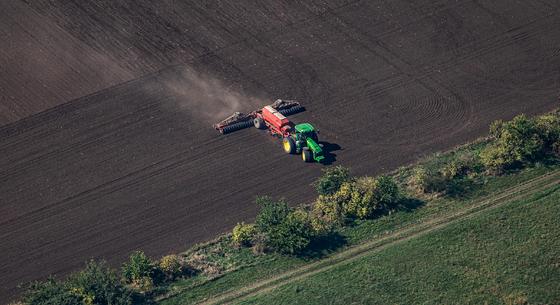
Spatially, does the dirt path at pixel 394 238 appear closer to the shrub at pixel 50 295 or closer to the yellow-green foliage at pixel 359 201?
the yellow-green foliage at pixel 359 201

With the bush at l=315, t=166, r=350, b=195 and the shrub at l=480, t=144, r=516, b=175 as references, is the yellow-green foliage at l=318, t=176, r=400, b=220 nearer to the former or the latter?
the bush at l=315, t=166, r=350, b=195

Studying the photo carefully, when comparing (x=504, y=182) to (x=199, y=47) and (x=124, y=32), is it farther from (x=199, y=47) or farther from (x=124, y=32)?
(x=124, y=32)

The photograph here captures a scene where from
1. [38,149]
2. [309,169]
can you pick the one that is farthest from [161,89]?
[309,169]

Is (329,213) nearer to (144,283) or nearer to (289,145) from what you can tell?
(289,145)

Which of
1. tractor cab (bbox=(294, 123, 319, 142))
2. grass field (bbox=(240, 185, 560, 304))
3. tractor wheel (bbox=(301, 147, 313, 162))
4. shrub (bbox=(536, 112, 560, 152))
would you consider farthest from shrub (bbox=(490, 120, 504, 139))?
tractor wheel (bbox=(301, 147, 313, 162))

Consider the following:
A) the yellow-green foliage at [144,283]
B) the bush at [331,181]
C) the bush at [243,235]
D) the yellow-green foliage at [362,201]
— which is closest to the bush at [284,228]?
the bush at [243,235]
